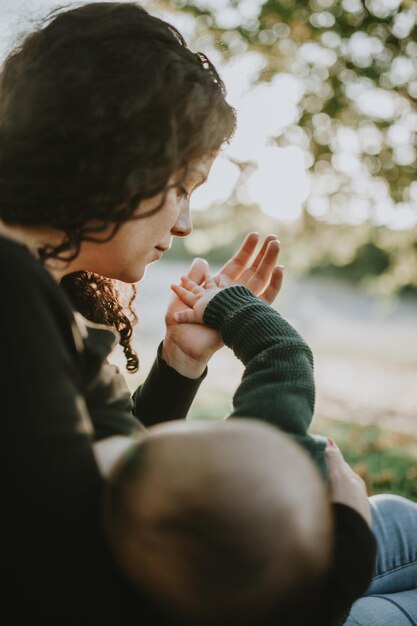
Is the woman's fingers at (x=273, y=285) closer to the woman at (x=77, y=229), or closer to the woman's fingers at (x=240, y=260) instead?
the woman's fingers at (x=240, y=260)

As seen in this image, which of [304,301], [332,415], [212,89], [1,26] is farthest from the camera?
[304,301]

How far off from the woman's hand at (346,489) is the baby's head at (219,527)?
38cm

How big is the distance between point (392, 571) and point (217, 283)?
1107mm

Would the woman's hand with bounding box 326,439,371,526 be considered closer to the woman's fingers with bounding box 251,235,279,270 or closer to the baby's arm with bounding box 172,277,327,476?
the baby's arm with bounding box 172,277,327,476

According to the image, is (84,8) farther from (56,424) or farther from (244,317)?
(56,424)

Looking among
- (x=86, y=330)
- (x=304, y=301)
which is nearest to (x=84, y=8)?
(x=86, y=330)

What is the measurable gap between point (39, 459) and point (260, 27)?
25.6 feet

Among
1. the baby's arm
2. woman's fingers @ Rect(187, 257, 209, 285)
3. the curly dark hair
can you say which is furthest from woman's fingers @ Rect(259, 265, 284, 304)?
the curly dark hair

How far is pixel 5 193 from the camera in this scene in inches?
57.7

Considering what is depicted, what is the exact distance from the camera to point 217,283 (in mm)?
2146

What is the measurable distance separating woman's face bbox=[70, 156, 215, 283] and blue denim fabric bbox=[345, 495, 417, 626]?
1.11m

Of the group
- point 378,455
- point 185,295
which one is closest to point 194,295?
point 185,295

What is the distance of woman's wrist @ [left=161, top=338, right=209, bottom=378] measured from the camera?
6.76ft

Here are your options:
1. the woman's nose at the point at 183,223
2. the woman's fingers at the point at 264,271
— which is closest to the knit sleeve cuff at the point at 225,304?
the woman's nose at the point at 183,223
